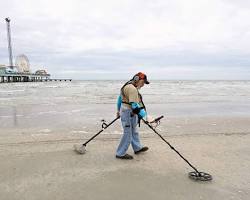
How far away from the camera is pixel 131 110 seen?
6.02m

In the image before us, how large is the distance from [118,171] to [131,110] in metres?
1.23

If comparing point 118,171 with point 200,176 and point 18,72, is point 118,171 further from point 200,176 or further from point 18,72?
point 18,72

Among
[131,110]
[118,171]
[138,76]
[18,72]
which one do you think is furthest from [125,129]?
[18,72]

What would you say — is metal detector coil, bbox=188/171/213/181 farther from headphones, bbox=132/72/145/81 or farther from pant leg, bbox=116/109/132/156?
headphones, bbox=132/72/145/81

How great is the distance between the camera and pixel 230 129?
32.4 feet

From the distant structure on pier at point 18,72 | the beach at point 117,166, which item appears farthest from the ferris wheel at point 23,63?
the beach at point 117,166

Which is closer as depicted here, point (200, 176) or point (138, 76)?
point (200, 176)

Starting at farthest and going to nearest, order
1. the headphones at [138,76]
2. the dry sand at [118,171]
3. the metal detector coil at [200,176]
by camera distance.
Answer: the headphones at [138,76] < the metal detector coil at [200,176] < the dry sand at [118,171]

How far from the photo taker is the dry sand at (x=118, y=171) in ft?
14.6

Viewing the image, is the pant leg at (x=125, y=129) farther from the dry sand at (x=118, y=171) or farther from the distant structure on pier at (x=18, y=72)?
the distant structure on pier at (x=18, y=72)

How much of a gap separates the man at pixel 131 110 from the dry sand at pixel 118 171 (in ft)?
0.88

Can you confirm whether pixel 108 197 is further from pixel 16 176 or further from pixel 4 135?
pixel 4 135

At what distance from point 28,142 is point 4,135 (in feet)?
5.03

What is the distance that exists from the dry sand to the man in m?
0.27
